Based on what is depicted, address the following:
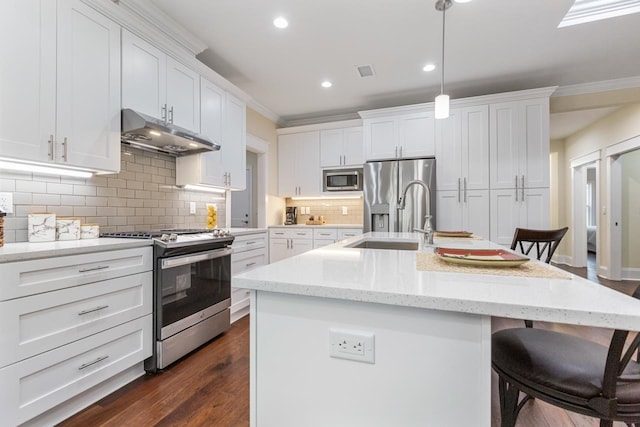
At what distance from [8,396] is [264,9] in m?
2.81

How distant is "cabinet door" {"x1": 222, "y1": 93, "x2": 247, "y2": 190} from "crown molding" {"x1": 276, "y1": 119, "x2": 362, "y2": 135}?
4.30 ft

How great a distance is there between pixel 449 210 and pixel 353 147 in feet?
5.43

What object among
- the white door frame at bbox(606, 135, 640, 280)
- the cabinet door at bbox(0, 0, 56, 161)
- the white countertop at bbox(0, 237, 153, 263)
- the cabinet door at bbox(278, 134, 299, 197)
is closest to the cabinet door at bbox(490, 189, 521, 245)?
the white door frame at bbox(606, 135, 640, 280)

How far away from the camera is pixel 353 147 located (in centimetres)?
454

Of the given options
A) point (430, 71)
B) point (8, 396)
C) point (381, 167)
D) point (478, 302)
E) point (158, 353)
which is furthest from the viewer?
point (381, 167)

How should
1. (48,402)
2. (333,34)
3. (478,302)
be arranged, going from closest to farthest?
(478,302) → (48,402) → (333,34)

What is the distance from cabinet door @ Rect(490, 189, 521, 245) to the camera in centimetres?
358

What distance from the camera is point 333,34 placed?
2695 mm

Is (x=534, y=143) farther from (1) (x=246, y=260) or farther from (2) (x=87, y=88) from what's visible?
(2) (x=87, y=88)

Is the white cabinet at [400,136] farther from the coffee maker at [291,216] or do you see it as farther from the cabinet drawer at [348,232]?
the coffee maker at [291,216]

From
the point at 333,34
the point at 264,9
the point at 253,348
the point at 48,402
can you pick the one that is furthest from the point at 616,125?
the point at 48,402

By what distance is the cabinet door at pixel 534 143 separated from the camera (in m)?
3.48

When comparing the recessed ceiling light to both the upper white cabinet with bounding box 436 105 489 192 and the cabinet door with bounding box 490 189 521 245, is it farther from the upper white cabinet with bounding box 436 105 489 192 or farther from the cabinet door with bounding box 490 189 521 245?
the cabinet door with bounding box 490 189 521 245

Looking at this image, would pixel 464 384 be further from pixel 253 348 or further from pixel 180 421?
pixel 180 421
